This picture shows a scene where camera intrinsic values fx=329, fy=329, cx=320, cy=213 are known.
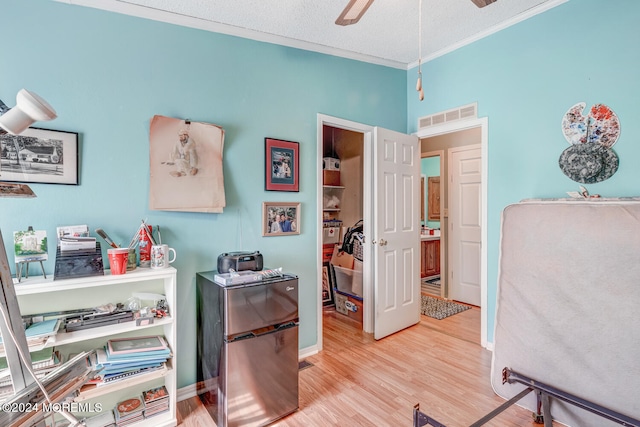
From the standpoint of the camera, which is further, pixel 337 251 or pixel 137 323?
pixel 337 251

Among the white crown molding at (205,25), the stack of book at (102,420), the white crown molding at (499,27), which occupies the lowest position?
the stack of book at (102,420)

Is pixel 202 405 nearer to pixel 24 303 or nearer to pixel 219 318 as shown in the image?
pixel 219 318

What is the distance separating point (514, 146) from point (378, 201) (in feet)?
4.14

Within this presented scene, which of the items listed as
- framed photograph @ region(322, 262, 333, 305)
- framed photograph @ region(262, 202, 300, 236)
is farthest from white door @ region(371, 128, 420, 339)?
framed photograph @ region(322, 262, 333, 305)

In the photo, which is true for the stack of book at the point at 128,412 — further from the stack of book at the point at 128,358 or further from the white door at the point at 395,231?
the white door at the point at 395,231

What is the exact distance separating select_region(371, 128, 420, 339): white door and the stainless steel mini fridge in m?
1.36

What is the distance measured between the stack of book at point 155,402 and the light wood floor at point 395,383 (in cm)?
16

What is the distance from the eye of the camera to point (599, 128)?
235 centimetres

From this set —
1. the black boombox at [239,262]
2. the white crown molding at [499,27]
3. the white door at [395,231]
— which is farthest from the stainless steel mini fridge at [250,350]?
the white crown molding at [499,27]

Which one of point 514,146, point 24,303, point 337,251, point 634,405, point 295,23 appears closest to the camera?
point 634,405

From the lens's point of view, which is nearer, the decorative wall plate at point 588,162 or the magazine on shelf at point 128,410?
the magazine on shelf at point 128,410

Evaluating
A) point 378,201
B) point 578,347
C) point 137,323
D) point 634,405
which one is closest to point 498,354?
point 578,347

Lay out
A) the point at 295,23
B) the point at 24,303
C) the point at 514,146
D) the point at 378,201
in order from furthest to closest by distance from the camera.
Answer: the point at 378,201
the point at 514,146
the point at 295,23
the point at 24,303

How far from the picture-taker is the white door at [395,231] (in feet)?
10.7
